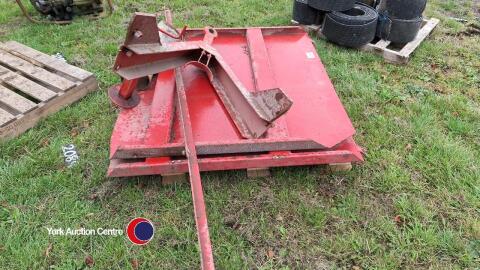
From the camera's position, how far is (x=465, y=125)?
10.1ft

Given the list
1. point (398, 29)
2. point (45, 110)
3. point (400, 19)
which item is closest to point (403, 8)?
point (400, 19)

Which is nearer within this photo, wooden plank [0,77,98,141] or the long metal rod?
the long metal rod

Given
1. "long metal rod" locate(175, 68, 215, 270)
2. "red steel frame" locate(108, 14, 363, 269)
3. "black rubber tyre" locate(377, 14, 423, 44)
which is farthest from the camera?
"black rubber tyre" locate(377, 14, 423, 44)

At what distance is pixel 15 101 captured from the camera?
9.91 feet

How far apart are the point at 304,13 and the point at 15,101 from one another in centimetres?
311

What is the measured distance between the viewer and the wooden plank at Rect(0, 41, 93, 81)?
11.1 ft

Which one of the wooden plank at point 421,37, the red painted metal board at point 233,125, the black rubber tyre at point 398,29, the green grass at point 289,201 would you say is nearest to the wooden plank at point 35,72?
the green grass at point 289,201

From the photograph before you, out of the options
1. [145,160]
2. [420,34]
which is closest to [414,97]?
[420,34]

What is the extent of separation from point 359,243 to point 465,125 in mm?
1612

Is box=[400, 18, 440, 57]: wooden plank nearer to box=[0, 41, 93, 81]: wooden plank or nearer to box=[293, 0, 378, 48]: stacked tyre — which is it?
box=[293, 0, 378, 48]: stacked tyre

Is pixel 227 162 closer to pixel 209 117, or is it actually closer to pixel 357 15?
pixel 209 117

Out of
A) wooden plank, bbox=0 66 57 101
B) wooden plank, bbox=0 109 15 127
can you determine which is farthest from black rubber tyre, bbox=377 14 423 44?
wooden plank, bbox=0 109 15 127

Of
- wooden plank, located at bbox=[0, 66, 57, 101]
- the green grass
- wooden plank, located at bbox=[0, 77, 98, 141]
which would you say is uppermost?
wooden plank, located at bbox=[0, 66, 57, 101]

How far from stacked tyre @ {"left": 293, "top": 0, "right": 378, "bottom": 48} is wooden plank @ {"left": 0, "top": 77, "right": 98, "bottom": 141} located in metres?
2.48
